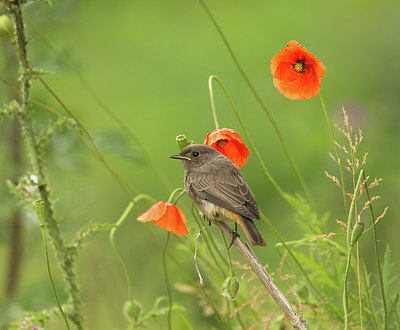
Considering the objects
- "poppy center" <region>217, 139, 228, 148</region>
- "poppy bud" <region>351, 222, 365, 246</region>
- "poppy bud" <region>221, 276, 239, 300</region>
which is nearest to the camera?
"poppy bud" <region>351, 222, 365, 246</region>

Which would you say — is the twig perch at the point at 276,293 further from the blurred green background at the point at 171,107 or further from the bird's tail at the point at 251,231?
the blurred green background at the point at 171,107

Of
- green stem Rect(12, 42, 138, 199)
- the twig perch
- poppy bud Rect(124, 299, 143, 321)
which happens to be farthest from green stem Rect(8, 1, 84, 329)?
the twig perch

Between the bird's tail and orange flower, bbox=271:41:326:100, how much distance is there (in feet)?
1.26

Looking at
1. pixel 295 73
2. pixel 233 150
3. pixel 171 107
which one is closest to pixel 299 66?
pixel 295 73

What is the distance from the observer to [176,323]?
2697 mm

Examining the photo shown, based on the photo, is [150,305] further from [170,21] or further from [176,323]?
[170,21]

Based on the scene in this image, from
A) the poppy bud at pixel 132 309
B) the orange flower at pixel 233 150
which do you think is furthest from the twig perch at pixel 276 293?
Answer: the poppy bud at pixel 132 309

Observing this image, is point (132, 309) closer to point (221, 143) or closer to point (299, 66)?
point (221, 143)

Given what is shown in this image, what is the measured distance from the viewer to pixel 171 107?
22.6ft

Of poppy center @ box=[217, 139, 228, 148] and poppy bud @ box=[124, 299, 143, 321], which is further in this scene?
poppy bud @ box=[124, 299, 143, 321]

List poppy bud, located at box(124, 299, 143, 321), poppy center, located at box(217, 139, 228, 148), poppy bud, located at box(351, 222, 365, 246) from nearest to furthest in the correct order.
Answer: poppy bud, located at box(351, 222, 365, 246), poppy center, located at box(217, 139, 228, 148), poppy bud, located at box(124, 299, 143, 321)

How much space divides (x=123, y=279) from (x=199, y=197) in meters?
1.74

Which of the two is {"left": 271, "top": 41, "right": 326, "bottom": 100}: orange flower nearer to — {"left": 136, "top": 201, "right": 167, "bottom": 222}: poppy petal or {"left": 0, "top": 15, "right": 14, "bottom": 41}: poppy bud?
{"left": 136, "top": 201, "right": 167, "bottom": 222}: poppy petal

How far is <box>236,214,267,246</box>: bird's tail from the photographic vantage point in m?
1.73
